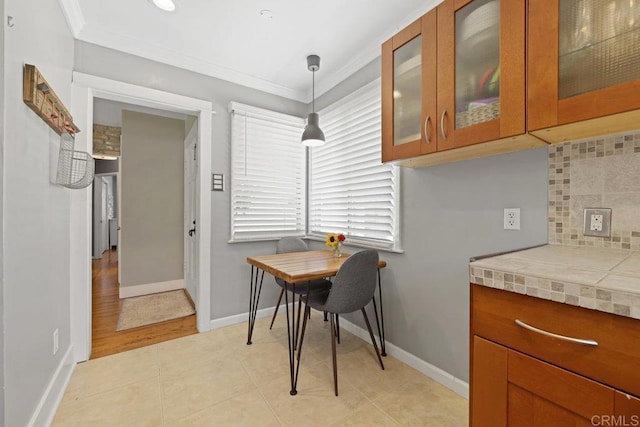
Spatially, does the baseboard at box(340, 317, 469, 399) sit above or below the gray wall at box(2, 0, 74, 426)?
below

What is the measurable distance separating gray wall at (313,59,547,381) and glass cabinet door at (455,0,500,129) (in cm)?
40

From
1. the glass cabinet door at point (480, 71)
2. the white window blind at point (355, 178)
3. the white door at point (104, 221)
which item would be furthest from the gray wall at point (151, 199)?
the white door at point (104, 221)

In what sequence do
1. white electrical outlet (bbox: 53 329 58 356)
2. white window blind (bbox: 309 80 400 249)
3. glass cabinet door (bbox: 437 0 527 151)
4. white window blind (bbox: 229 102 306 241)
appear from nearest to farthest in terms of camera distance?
glass cabinet door (bbox: 437 0 527 151) → white electrical outlet (bbox: 53 329 58 356) → white window blind (bbox: 309 80 400 249) → white window blind (bbox: 229 102 306 241)

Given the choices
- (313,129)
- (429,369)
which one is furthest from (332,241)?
(429,369)

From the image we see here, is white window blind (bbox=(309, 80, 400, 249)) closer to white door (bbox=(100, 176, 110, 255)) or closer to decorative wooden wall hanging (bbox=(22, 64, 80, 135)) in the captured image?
decorative wooden wall hanging (bbox=(22, 64, 80, 135))

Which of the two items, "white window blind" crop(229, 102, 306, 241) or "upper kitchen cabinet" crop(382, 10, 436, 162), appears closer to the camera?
"upper kitchen cabinet" crop(382, 10, 436, 162)

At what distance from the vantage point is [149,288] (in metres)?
3.91

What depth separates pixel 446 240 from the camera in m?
1.79

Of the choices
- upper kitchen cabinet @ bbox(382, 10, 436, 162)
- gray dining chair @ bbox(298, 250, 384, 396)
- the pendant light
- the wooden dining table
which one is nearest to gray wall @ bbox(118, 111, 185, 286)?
the wooden dining table

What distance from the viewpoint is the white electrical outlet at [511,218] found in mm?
1438

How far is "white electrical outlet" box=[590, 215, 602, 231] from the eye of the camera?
118 centimetres

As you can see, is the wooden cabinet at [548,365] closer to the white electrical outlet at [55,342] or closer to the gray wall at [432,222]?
the gray wall at [432,222]

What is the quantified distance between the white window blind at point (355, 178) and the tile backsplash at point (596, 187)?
3.23 ft

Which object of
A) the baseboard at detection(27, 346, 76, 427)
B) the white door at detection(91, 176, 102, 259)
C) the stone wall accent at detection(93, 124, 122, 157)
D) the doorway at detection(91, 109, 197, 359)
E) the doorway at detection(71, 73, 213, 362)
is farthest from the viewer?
the white door at detection(91, 176, 102, 259)
